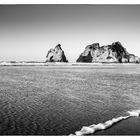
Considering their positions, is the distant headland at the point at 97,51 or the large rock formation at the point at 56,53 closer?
the large rock formation at the point at 56,53

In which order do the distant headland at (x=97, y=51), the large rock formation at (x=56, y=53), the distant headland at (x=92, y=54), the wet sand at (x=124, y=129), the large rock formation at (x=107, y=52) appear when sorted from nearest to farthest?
the wet sand at (x=124, y=129), the large rock formation at (x=56, y=53), the distant headland at (x=97, y=51), the distant headland at (x=92, y=54), the large rock formation at (x=107, y=52)

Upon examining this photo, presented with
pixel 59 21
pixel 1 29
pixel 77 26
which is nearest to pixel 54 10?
pixel 59 21

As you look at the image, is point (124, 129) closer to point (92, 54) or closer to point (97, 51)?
point (97, 51)

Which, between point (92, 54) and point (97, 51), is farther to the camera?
point (92, 54)

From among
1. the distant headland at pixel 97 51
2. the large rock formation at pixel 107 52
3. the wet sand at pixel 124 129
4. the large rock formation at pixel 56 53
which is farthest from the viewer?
the large rock formation at pixel 107 52

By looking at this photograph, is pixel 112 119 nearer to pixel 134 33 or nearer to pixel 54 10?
pixel 54 10

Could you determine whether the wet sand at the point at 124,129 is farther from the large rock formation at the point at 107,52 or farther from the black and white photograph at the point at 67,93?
the large rock formation at the point at 107,52

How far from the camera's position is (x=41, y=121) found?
4.56 m

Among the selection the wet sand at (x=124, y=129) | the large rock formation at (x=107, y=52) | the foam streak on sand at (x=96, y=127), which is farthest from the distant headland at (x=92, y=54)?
the wet sand at (x=124, y=129)

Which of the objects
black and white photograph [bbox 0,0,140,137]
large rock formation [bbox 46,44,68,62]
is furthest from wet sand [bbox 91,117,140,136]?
large rock formation [bbox 46,44,68,62]

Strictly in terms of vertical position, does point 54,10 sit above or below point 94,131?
above

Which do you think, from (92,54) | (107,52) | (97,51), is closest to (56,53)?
(97,51)

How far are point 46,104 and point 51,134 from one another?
6.89 feet

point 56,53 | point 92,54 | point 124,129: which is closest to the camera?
point 124,129
